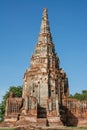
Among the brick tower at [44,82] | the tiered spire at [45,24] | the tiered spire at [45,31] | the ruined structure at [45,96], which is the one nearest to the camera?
the ruined structure at [45,96]

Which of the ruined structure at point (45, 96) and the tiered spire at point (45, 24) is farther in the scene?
the tiered spire at point (45, 24)

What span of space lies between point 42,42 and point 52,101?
15.6 metres

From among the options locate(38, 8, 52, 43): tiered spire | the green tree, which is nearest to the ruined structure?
locate(38, 8, 52, 43): tiered spire

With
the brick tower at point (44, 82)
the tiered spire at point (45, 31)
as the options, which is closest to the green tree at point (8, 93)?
the brick tower at point (44, 82)

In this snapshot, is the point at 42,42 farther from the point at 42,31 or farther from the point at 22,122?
the point at 22,122

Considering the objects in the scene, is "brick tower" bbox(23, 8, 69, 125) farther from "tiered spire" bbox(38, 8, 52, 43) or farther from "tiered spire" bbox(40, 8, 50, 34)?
"tiered spire" bbox(40, 8, 50, 34)

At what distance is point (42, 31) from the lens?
195ft

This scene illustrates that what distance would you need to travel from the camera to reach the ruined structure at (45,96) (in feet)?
149

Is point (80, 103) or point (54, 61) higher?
point (54, 61)

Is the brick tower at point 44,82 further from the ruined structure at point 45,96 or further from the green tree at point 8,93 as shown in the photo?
the green tree at point 8,93

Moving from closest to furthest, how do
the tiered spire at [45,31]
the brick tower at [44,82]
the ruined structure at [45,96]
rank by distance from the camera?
the ruined structure at [45,96] → the brick tower at [44,82] → the tiered spire at [45,31]

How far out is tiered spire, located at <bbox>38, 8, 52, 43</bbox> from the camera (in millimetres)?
57991

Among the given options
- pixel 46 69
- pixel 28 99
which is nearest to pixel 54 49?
pixel 46 69

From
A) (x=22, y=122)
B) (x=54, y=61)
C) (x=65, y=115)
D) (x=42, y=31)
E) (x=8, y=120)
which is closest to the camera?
(x=22, y=122)
